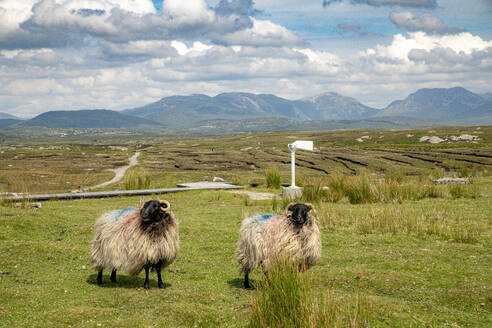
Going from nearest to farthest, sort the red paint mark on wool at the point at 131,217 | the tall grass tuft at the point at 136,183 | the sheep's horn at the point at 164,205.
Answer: the sheep's horn at the point at 164,205, the red paint mark on wool at the point at 131,217, the tall grass tuft at the point at 136,183

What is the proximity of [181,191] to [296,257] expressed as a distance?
2067 centimetres

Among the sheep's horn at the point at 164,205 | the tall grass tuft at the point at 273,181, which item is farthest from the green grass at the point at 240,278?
the tall grass tuft at the point at 273,181

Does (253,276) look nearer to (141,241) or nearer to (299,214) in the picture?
(299,214)

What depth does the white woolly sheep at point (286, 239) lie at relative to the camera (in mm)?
8758

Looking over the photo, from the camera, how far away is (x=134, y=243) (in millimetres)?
9016

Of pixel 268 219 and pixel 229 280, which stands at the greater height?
pixel 268 219

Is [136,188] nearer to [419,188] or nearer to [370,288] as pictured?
[419,188]

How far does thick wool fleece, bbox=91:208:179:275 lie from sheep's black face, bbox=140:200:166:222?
24 centimetres

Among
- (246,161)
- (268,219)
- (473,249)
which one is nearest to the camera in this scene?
(268,219)

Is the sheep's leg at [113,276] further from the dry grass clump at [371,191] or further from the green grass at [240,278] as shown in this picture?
the dry grass clump at [371,191]

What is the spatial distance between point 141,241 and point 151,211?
2.18ft

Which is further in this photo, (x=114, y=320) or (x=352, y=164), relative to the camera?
(x=352, y=164)


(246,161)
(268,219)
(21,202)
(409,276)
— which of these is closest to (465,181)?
(409,276)

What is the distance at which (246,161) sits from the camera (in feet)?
208
